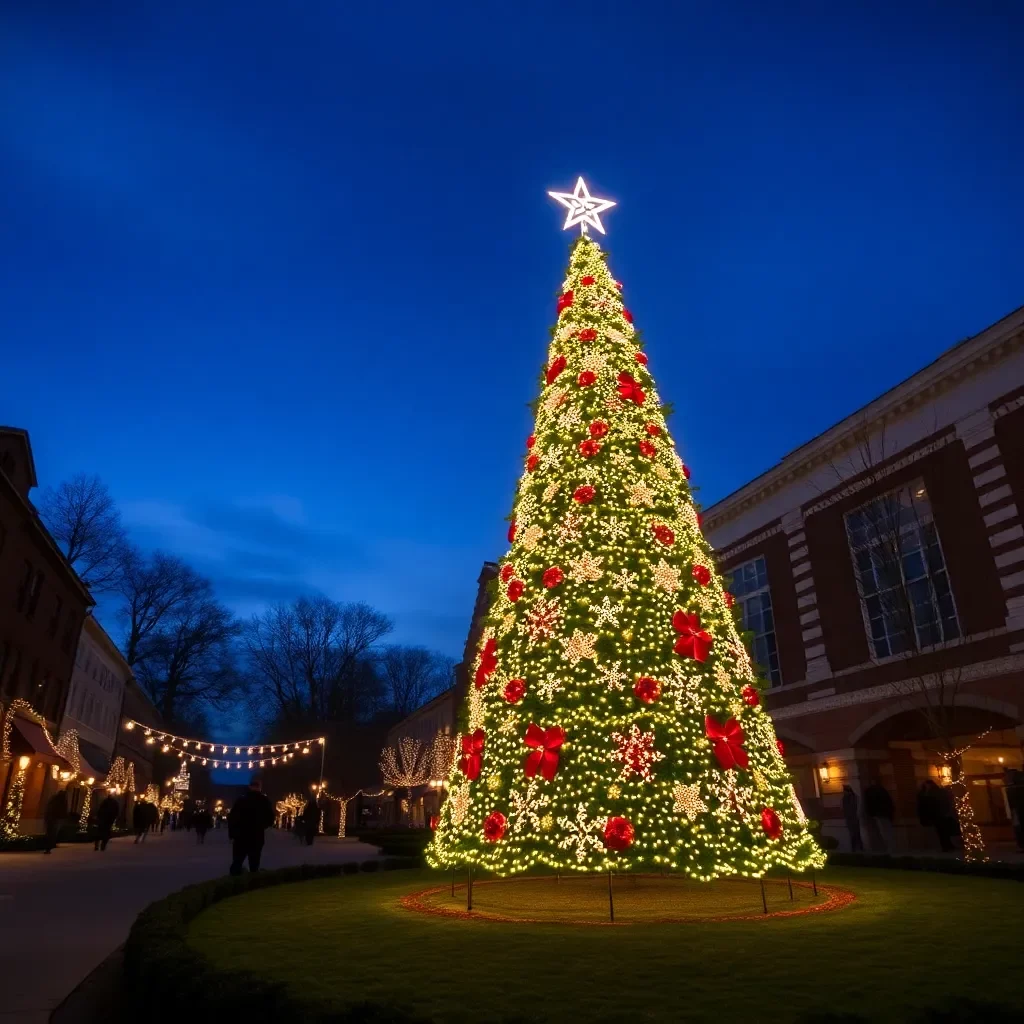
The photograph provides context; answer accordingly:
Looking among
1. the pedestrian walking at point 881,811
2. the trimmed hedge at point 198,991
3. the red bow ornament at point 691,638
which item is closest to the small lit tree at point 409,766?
the pedestrian walking at point 881,811

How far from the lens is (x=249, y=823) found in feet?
38.4

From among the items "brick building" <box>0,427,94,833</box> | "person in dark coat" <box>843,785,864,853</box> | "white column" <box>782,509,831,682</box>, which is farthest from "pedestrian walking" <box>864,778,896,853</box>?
"brick building" <box>0,427,94,833</box>

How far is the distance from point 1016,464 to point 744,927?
14.4 metres

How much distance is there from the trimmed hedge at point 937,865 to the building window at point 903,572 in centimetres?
567

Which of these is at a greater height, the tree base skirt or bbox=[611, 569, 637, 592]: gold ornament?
bbox=[611, 569, 637, 592]: gold ornament

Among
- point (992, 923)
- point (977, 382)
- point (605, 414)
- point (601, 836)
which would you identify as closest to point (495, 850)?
point (601, 836)

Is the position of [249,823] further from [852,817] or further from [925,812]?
[925,812]

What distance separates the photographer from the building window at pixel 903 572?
17.6 meters

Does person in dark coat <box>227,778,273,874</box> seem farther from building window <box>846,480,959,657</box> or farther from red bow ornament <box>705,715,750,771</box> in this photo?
building window <box>846,480,959,657</box>

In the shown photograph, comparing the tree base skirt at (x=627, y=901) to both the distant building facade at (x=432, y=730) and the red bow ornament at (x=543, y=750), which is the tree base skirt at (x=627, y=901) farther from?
the distant building facade at (x=432, y=730)

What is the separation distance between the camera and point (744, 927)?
6.69 m

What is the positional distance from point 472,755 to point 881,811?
1385cm

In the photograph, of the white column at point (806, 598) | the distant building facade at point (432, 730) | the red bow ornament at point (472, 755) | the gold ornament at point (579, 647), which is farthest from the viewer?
the distant building facade at point (432, 730)

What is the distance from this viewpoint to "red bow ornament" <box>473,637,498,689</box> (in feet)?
30.1
